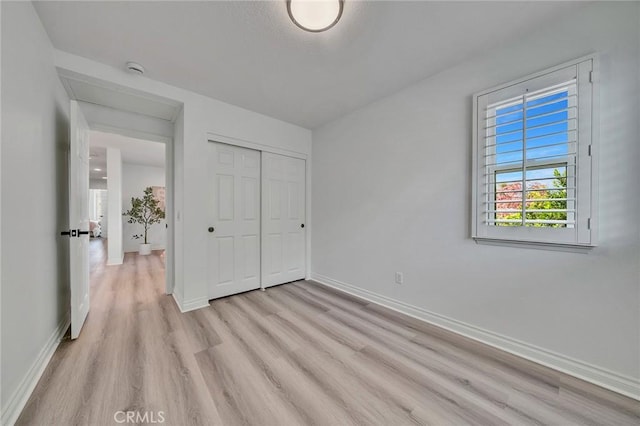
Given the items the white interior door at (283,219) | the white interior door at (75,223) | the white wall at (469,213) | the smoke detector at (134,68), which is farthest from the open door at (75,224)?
the white wall at (469,213)

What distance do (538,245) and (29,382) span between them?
345 centimetres

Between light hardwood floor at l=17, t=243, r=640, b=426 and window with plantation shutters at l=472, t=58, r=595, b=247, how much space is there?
0.96 metres

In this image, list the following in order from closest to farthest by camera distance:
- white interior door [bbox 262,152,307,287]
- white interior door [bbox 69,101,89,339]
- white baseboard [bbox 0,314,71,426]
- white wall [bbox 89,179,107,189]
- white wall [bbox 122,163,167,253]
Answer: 1. white baseboard [bbox 0,314,71,426]
2. white interior door [bbox 69,101,89,339]
3. white interior door [bbox 262,152,307,287]
4. white wall [bbox 122,163,167,253]
5. white wall [bbox 89,179,107,189]

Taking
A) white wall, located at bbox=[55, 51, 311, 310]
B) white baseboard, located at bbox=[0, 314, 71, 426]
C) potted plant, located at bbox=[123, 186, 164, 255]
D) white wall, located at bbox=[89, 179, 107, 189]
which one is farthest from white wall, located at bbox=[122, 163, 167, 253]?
white baseboard, located at bbox=[0, 314, 71, 426]

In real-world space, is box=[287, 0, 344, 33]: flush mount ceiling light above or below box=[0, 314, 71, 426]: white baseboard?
above

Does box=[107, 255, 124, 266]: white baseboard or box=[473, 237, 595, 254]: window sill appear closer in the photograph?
box=[473, 237, 595, 254]: window sill

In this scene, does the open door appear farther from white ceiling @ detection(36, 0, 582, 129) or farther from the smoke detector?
white ceiling @ detection(36, 0, 582, 129)

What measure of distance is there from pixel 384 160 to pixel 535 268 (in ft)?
5.45

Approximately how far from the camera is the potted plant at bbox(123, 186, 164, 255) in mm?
6283

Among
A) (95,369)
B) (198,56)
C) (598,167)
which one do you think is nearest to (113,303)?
(95,369)

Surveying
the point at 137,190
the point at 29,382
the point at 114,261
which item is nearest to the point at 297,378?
the point at 29,382

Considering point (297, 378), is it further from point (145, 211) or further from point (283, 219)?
point (145, 211)

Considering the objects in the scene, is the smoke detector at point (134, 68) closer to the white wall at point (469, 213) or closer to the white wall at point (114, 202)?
the white wall at point (469, 213)

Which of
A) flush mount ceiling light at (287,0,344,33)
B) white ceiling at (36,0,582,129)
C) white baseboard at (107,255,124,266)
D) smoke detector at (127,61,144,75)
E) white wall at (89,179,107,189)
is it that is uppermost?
white ceiling at (36,0,582,129)
